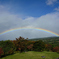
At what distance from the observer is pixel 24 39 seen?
96.2ft

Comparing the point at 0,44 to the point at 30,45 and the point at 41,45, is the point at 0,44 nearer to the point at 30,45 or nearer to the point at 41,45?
the point at 30,45

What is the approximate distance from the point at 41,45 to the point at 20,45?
1022cm

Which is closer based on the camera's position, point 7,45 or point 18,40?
point 7,45

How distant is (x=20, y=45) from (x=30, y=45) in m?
5.49

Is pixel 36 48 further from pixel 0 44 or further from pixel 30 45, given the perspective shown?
pixel 0 44

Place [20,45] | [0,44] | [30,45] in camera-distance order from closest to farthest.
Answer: [0,44] < [20,45] < [30,45]

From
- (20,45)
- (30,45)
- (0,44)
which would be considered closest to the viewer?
(0,44)

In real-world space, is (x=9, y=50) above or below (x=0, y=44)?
below

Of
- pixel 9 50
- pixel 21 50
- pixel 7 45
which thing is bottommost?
pixel 21 50

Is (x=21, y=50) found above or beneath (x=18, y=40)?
beneath

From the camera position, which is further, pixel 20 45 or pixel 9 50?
pixel 20 45

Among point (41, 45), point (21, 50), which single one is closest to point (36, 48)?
point (41, 45)

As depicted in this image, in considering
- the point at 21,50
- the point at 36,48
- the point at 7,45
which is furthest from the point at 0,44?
the point at 36,48

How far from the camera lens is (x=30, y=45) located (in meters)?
30.7
